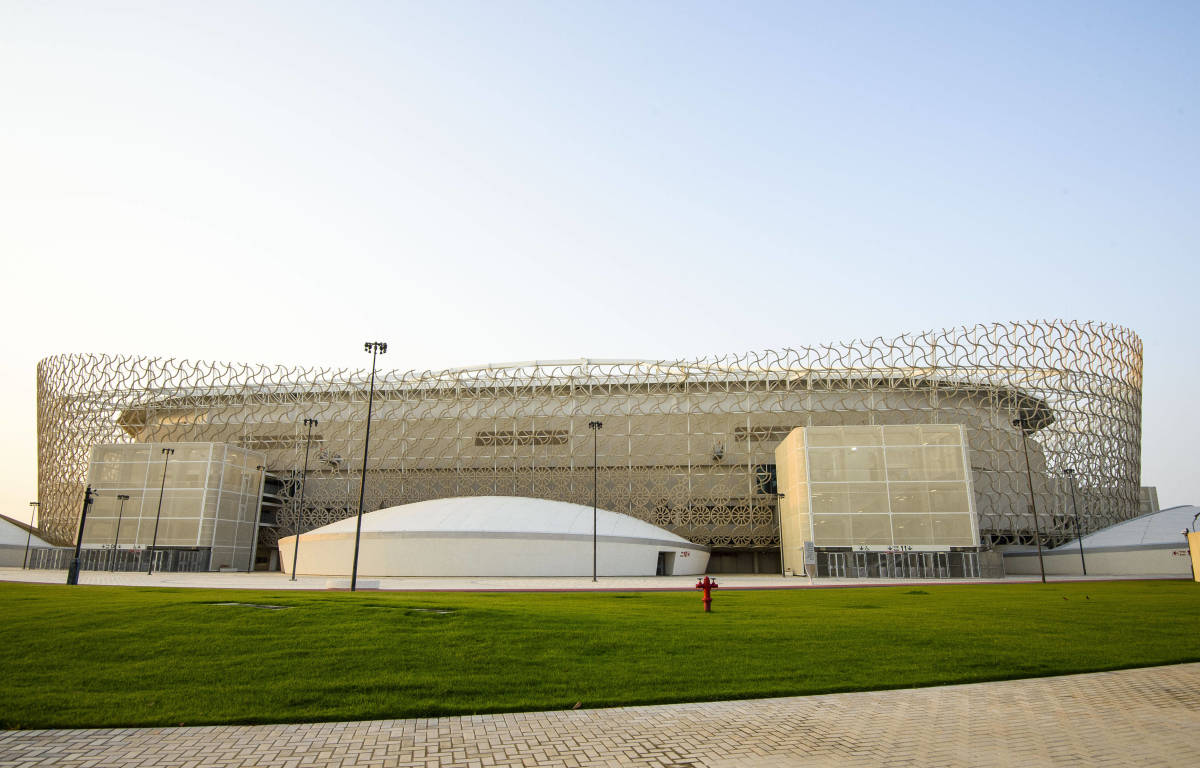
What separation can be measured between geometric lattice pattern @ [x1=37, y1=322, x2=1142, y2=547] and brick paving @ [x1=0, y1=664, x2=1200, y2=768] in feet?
150

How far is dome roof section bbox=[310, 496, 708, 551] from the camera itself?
135 ft

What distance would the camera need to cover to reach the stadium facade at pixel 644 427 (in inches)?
2000

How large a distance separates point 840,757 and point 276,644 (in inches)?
321

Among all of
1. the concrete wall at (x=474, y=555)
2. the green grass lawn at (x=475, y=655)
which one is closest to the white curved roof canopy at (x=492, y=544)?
the concrete wall at (x=474, y=555)

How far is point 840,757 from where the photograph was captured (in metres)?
5.62

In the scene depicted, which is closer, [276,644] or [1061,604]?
[276,644]

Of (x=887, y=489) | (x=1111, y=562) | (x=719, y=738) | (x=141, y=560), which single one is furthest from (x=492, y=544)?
(x=1111, y=562)

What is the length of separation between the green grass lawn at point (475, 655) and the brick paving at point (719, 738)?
499mm

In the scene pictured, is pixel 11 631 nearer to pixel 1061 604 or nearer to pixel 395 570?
pixel 1061 604

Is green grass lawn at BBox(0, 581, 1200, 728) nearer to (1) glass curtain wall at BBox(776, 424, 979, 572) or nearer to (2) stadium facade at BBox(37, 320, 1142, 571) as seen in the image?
(1) glass curtain wall at BBox(776, 424, 979, 572)

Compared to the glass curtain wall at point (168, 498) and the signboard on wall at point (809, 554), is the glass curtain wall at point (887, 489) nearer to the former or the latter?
the signboard on wall at point (809, 554)

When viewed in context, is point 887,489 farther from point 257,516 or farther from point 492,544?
point 257,516

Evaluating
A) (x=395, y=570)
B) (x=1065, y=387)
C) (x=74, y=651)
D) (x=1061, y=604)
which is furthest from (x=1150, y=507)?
(x=74, y=651)

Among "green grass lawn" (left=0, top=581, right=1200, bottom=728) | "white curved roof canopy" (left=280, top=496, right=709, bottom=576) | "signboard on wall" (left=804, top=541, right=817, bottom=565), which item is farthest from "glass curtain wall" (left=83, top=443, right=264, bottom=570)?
"signboard on wall" (left=804, top=541, right=817, bottom=565)
